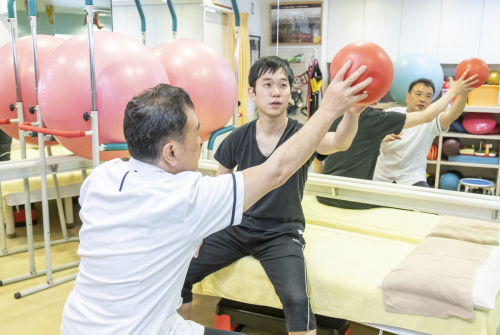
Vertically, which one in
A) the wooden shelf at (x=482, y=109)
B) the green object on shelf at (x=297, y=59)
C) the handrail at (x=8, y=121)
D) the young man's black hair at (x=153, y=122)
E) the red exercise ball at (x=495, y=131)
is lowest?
the red exercise ball at (x=495, y=131)

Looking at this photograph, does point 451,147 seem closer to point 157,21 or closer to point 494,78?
point 494,78

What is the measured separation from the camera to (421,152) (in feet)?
8.93

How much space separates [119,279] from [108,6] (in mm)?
4372

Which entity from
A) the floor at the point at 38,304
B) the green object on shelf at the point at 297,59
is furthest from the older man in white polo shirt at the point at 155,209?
the green object on shelf at the point at 297,59

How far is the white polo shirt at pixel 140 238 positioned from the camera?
3.46ft

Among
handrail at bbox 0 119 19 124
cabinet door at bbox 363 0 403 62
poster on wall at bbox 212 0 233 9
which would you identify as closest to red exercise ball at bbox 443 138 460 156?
cabinet door at bbox 363 0 403 62

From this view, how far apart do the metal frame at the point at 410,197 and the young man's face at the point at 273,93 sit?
0.52m

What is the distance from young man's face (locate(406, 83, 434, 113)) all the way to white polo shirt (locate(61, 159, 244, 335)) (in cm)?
195

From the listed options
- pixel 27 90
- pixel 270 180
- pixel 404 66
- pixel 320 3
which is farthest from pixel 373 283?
pixel 320 3

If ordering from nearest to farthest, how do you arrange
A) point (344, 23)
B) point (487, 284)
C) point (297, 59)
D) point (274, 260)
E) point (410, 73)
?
point (487, 284) → point (274, 260) → point (410, 73) → point (344, 23) → point (297, 59)

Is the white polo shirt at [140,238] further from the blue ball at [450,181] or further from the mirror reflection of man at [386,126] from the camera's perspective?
the blue ball at [450,181]

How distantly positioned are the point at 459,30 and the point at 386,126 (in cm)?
387

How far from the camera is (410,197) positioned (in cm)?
211

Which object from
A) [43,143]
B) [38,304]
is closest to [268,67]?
[43,143]
